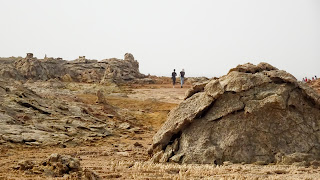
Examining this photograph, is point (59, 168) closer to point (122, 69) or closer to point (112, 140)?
point (112, 140)

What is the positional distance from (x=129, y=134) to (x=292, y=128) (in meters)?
9.86

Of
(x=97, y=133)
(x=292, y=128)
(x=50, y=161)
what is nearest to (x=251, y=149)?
(x=292, y=128)

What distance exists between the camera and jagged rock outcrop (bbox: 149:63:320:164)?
8773 mm

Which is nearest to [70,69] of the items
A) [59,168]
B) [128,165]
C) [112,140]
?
[112,140]

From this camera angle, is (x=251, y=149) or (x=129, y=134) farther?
(x=129, y=134)

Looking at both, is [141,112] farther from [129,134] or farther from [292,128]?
[292,128]

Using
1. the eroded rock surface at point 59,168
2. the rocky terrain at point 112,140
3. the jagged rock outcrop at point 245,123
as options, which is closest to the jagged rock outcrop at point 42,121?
the rocky terrain at point 112,140

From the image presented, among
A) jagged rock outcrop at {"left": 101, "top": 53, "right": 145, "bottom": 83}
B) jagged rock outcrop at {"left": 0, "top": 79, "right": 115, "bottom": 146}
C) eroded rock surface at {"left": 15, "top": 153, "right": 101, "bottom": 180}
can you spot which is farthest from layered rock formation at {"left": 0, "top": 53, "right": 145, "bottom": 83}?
eroded rock surface at {"left": 15, "top": 153, "right": 101, "bottom": 180}

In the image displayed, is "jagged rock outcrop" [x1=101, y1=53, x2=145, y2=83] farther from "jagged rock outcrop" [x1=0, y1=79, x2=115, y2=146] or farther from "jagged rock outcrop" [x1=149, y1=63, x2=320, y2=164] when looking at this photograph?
"jagged rock outcrop" [x1=149, y1=63, x2=320, y2=164]

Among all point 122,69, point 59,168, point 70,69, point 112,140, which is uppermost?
point 122,69

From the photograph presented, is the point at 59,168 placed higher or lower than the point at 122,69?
lower

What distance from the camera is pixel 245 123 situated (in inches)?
365

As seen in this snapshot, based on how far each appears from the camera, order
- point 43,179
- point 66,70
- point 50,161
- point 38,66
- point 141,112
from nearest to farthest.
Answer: point 43,179, point 50,161, point 141,112, point 38,66, point 66,70

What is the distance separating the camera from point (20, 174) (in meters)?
6.28
